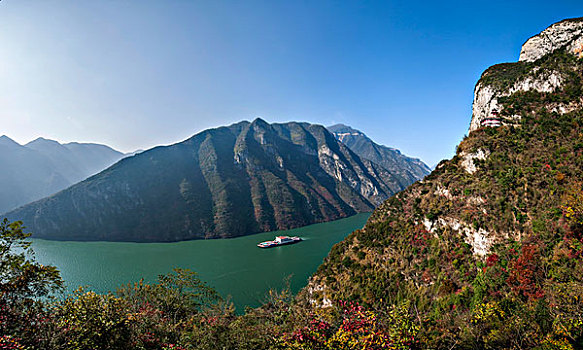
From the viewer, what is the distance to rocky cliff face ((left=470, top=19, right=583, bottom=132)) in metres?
31.6

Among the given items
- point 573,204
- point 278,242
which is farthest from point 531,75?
point 278,242

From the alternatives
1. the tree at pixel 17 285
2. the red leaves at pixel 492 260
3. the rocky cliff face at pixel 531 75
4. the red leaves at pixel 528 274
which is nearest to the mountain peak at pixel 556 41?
the rocky cliff face at pixel 531 75

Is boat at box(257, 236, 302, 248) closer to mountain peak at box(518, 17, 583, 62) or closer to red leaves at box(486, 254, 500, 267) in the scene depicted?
red leaves at box(486, 254, 500, 267)

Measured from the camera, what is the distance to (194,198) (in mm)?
131000

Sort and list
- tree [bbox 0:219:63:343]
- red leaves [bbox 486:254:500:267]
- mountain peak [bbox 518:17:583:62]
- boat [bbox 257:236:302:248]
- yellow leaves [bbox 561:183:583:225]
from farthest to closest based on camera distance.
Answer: boat [bbox 257:236:302:248], mountain peak [bbox 518:17:583:62], red leaves [bbox 486:254:500:267], yellow leaves [bbox 561:183:583:225], tree [bbox 0:219:63:343]

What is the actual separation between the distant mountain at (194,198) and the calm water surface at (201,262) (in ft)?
46.3

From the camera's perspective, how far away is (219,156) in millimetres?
169125

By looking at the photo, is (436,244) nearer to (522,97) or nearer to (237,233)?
(522,97)

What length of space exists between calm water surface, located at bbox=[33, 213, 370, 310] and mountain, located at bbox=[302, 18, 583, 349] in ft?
67.6

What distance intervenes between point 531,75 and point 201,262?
75804 millimetres

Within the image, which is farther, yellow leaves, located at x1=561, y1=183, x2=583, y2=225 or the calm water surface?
the calm water surface

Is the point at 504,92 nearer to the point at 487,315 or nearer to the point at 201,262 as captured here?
the point at 487,315

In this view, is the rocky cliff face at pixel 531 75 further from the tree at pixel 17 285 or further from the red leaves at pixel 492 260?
the tree at pixel 17 285

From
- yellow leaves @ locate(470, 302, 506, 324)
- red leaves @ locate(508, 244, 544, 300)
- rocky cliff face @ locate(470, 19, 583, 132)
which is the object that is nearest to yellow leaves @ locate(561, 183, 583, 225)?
red leaves @ locate(508, 244, 544, 300)
